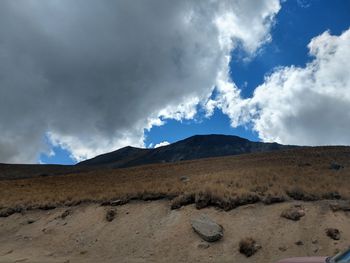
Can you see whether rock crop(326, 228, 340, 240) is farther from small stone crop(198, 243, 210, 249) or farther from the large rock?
small stone crop(198, 243, 210, 249)

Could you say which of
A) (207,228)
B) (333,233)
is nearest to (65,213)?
(207,228)

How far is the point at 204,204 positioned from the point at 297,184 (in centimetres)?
591

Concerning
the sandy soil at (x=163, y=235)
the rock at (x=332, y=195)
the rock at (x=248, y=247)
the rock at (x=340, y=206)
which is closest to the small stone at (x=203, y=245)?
the sandy soil at (x=163, y=235)

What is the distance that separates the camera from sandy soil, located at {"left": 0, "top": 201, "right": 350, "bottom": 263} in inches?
657

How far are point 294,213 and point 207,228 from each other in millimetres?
3989

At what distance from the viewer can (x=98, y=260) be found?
697 inches

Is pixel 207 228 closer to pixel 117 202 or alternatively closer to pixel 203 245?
pixel 203 245

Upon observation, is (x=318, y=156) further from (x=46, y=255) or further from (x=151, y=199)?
(x=46, y=255)

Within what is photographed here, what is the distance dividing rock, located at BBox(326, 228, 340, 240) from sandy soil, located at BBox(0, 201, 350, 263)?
0.58ft

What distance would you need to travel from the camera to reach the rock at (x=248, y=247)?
1637 cm

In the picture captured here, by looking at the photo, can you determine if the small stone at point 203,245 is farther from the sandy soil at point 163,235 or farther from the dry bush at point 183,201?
the dry bush at point 183,201

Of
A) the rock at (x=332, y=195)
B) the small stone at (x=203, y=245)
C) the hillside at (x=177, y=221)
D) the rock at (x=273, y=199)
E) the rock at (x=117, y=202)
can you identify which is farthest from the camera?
the rock at (x=117, y=202)

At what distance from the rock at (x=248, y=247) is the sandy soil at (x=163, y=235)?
0.18 meters

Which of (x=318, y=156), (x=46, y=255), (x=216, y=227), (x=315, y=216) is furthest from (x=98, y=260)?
(x=318, y=156)
